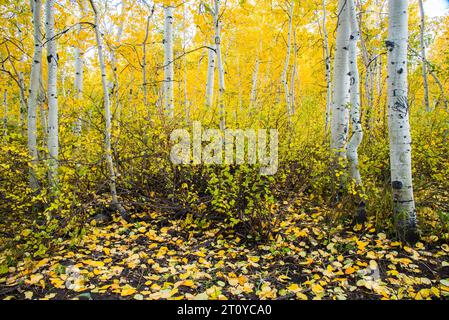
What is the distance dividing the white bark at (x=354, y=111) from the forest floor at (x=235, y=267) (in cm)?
70

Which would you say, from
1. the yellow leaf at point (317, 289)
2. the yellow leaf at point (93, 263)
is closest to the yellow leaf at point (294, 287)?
the yellow leaf at point (317, 289)

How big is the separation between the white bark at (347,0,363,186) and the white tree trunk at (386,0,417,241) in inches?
19.8

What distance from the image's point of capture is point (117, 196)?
13.3 feet

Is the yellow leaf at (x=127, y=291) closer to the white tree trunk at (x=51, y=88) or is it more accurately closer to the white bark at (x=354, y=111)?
the white tree trunk at (x=51, y=88)

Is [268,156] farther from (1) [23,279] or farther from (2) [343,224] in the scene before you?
(1) [23,279]

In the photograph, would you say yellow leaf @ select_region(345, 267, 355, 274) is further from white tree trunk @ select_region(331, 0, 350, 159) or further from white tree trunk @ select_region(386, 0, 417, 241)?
white tree trunk @ select_region(331, 0, 350, 159)

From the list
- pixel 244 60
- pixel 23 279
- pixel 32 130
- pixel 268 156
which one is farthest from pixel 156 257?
pixel 244 60

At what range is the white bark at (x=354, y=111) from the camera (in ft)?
11.3

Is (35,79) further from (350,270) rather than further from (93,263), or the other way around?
(350,270)

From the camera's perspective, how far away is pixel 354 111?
140 inches

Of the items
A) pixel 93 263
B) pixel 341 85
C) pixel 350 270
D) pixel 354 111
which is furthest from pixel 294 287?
pixel 341 85

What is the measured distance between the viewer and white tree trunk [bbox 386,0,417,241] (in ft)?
9.28

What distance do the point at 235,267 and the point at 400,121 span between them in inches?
89.8
